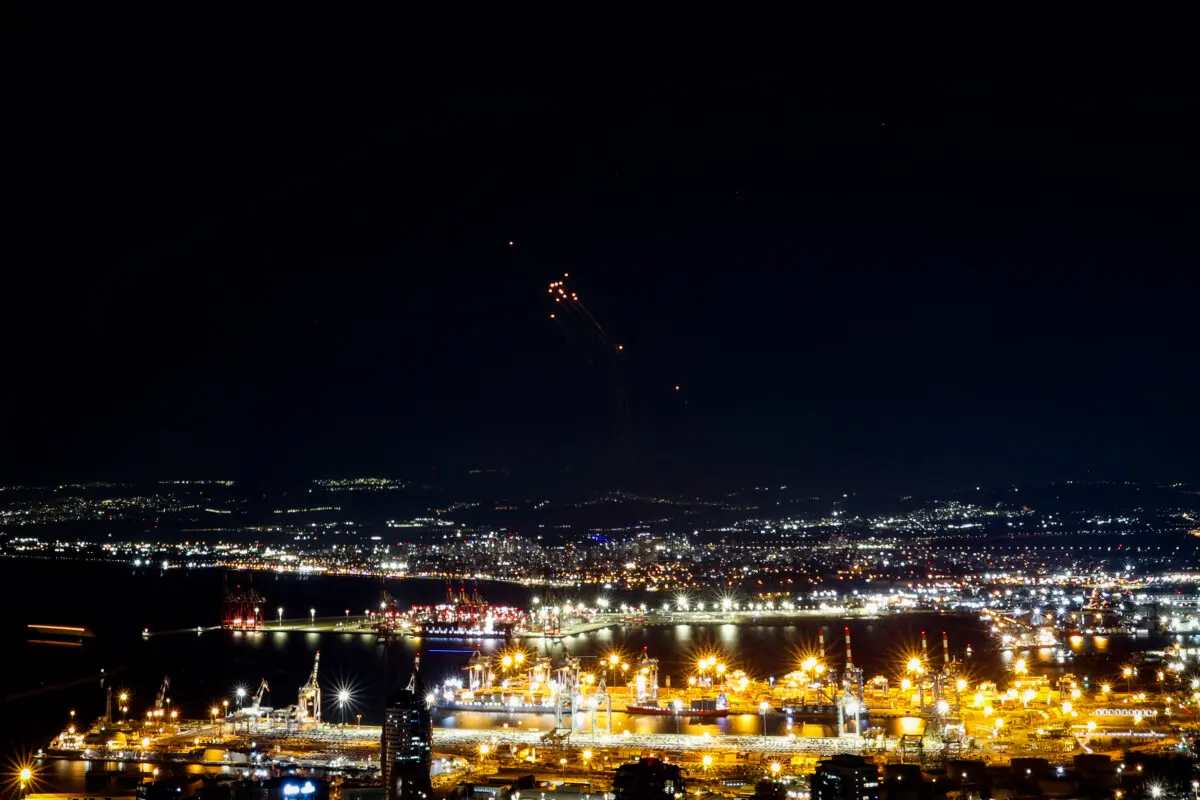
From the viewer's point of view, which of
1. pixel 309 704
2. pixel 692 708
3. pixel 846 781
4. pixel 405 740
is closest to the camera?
pixel 846 781

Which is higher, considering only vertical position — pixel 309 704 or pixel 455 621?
pixel 455 621

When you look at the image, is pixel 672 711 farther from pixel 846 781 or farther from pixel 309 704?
pixel 846 781

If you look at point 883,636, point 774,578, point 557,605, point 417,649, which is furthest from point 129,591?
point 883,636

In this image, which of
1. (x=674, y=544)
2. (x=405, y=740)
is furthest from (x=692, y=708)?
(x=674, y=544)

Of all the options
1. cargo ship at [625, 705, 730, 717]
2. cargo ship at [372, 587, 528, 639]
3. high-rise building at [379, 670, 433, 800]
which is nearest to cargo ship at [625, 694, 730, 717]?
cargo ship at [625, 705, 730, 717]

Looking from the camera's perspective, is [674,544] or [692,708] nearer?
[692,708]

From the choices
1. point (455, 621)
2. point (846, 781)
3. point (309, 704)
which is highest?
point (455, 621)

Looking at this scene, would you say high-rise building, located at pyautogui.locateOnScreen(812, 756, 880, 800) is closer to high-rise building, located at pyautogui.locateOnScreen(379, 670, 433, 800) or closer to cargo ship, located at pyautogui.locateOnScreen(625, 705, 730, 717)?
high-rise building, located at pyautogui.locateOnScreen(379, 670, 433, 800)

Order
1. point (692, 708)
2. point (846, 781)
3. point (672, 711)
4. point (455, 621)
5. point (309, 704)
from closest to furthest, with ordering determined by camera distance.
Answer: point (846, 781) → point (672, 711) → point (692, 708) → point (309, 704) → point (455, 621)

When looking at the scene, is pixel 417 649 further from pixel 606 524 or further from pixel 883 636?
pixel 606 524

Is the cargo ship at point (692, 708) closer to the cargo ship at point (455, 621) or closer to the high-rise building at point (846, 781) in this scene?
the high-rise building at point (846, 781)

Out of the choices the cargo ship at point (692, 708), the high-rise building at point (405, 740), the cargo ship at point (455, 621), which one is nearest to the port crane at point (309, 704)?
the high-rise building at point (405, 740)
